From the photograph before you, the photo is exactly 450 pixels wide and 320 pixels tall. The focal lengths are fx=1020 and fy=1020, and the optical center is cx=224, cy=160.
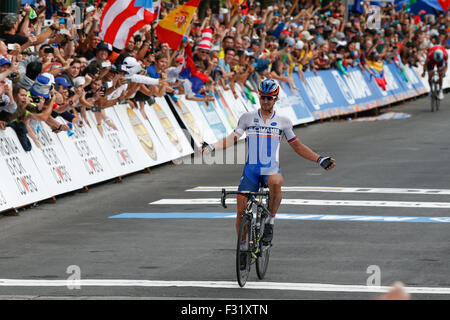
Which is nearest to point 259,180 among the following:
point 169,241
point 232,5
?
point 169,241

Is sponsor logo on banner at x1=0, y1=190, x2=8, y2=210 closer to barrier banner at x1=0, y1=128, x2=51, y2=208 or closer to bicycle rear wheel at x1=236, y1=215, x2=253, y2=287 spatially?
barrier banner at x1=0, y1=128, x2=51, y2=208

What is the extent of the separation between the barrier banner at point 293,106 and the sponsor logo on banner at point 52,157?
11.8m

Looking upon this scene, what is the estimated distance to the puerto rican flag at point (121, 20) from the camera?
19.5 metres

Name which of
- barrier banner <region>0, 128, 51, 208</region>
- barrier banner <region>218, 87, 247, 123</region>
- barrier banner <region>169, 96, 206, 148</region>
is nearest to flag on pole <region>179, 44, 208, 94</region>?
barrier banner <region>169, 96, 206, 148</region>

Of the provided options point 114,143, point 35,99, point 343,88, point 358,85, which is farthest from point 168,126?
point 358,85

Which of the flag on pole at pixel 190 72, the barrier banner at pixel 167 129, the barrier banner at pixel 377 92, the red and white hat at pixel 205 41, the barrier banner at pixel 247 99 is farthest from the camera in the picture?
the barrier banner at pixel 377 92

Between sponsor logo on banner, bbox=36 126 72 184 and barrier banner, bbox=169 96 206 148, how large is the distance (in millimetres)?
5800

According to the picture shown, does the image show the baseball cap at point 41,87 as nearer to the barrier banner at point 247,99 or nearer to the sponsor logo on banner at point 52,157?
the sponsor logo on banner at point 52,157

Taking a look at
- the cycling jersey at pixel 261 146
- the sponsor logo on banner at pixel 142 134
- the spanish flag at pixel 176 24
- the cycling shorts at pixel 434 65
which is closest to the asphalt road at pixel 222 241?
the sponsor logo on banner at pixel 142 134

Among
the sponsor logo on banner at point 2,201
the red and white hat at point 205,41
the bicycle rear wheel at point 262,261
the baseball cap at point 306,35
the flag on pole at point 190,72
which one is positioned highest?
the red and white hat at point 205,41

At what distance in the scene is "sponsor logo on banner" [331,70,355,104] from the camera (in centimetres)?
3325

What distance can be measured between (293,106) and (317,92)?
2323 millimetres

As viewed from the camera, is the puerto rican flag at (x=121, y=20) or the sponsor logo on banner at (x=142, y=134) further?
A: the sponsor logo on banner at (x=142, y=134)

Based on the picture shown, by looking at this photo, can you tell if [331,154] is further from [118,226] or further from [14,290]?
[14,290]
